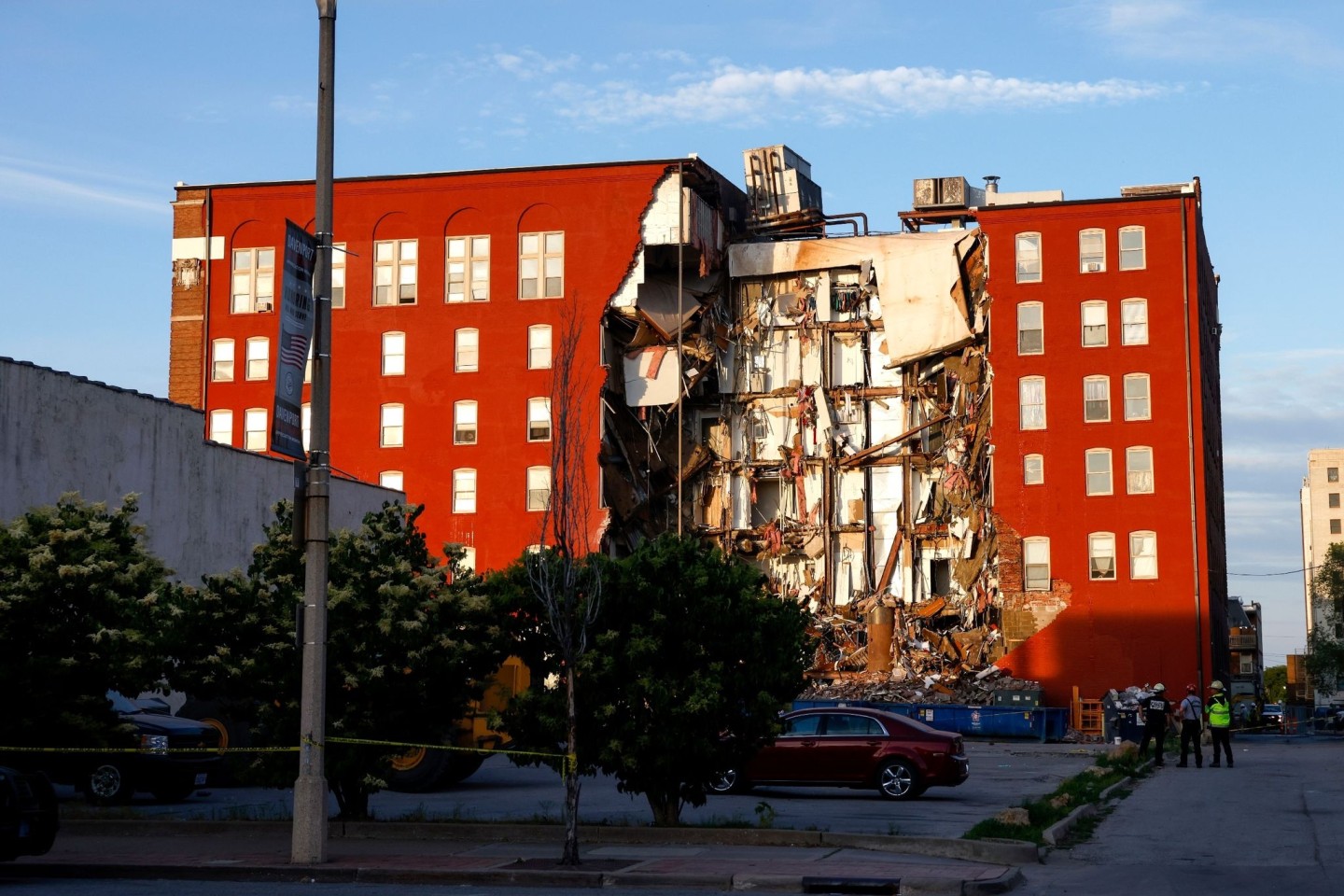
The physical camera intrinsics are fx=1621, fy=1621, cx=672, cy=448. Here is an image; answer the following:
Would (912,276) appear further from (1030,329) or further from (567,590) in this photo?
(567,590)

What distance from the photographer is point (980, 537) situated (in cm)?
6147

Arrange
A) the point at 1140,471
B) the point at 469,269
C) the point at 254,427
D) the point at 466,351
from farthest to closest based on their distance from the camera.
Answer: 1. the point at 254,427
2. the point at 469,269
3. the point at 466,351
4. the point at 1140,471

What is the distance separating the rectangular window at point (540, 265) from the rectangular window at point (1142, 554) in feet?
76.5

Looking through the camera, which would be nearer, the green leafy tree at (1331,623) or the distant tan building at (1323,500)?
the green leafy tree at (1331,623)

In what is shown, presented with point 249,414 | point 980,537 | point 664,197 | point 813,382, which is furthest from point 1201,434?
point 249,414

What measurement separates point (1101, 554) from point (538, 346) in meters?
22.5

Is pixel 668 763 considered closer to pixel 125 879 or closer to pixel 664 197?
pixel 125 879

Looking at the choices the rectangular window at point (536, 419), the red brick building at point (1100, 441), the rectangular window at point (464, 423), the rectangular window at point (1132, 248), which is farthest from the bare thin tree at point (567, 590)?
the rectangular window at point (1132, 248)

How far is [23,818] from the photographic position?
15.2 m

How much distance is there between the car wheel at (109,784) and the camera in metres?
22.8

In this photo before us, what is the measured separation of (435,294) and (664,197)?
9874mm

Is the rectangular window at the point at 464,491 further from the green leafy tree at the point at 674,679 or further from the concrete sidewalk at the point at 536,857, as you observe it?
the green leafy tree at the point at 674,679

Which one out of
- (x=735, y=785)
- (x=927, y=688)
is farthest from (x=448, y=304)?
(x=735, y=785)

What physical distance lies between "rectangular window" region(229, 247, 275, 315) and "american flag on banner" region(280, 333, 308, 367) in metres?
50.6
